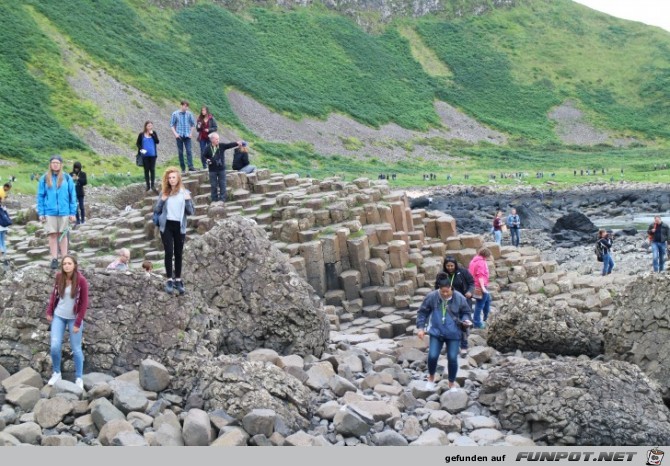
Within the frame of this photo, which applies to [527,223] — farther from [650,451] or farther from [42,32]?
[42,32]

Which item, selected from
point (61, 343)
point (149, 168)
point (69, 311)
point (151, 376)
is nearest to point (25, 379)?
point (61, 343)

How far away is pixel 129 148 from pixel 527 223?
3342 cm

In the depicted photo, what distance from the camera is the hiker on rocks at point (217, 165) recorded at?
22016 mm

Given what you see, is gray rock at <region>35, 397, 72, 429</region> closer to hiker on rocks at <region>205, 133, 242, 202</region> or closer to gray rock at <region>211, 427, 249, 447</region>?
gray rock at <region>211, 427, 249, 447</region>

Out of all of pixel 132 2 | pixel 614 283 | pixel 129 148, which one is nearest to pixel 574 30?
pixel 132 2

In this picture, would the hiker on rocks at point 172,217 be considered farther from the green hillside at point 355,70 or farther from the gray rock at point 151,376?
the green hillside at point 355,70

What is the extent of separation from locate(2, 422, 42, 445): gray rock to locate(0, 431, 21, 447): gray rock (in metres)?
0.16

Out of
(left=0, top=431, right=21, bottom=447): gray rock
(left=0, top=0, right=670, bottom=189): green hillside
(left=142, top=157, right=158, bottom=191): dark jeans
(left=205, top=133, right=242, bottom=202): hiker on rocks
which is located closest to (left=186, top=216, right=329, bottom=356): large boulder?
(left=0, top=431, right=21, bottom=447): gray rock

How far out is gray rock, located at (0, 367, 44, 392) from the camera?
11.9 m

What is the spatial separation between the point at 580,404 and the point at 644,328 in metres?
4.05

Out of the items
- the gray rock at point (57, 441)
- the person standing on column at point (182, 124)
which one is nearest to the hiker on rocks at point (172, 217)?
the gray rock at point (57, 441)

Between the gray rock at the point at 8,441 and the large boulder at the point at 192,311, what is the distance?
2.45 metres

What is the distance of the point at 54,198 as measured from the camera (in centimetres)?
1531

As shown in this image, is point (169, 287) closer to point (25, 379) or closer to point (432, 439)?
point (25, 379)
